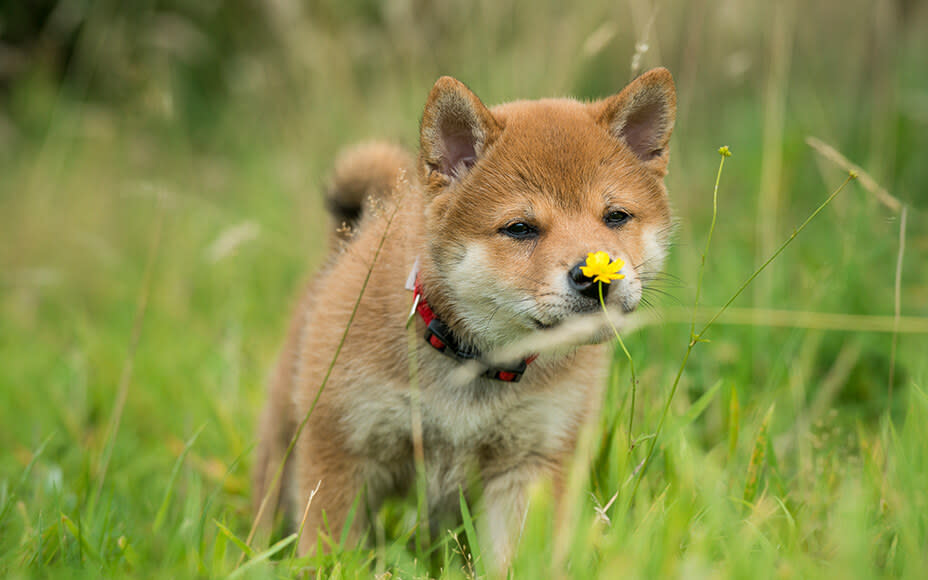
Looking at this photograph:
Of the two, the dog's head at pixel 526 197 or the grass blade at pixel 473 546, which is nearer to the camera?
the grass blade at pixel 473 546

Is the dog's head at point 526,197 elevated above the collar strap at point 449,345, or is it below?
above

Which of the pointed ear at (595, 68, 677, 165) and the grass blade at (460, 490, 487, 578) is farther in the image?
the pointed ear at (595, 68, 677, 165)

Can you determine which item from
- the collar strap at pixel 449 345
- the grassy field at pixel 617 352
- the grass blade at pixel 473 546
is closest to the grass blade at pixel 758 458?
the grassy field at pixel 617 352

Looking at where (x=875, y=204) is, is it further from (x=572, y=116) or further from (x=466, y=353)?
(x=466, y=353)

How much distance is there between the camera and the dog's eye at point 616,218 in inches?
96.0

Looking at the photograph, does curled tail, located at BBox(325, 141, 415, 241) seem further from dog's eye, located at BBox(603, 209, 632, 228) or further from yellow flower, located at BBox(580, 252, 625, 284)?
yellow flower, located at BBox(580, 252, 625, 284)

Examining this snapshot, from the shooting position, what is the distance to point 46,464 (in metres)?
3.21

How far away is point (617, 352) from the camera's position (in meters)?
3.19

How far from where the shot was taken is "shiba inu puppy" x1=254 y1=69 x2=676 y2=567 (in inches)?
93.4

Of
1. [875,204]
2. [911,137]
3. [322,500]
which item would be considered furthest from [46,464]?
[911,137]

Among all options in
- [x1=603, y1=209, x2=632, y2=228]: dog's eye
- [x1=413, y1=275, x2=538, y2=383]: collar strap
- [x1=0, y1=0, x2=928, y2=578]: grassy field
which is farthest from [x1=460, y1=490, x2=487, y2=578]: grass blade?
[x1=603, y1=209, x2=632, y2=228]: dog's eye

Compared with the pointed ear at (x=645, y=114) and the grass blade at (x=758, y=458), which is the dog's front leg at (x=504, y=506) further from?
the pointed ear at (x=645, y=114)

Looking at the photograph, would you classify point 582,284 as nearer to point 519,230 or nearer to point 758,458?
point 519,230

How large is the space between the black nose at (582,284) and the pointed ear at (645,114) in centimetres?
65
